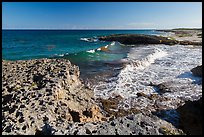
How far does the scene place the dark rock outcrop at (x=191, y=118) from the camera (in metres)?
8.40

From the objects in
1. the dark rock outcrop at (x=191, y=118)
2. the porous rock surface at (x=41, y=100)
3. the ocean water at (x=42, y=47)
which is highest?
the porous rock surface at (x=41, y=100)

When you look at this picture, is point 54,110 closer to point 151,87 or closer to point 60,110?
point 60,110

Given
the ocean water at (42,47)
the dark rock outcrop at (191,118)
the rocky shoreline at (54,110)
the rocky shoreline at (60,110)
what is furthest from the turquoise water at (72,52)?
the dark rock outcrop at (191,118)

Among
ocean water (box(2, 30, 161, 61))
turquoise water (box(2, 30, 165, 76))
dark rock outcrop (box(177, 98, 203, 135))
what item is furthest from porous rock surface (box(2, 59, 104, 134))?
ocean water (box(2, 30, 161, 61))

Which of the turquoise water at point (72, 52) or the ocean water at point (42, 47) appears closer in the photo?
the turquoise water at point (72, 52)

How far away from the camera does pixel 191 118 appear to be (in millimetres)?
9242

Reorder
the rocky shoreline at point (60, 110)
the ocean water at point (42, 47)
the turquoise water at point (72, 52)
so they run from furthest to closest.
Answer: the ocean water at point (42, 47), the turquoise water at point (72, 52), the rocky shoreline at point (60, 110)

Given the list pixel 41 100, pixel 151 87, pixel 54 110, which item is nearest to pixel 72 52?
pixel 151 87

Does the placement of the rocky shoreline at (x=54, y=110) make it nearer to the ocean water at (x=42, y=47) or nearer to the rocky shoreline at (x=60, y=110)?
the rocky shoreline at (x=60, y=110)

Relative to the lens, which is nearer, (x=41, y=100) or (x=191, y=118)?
(x=41, y=100)

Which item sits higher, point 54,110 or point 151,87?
point 54,110

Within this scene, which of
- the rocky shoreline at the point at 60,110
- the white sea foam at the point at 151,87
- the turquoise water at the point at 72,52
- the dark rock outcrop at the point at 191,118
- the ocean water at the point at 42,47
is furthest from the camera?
the ocean water at the point at 42,47

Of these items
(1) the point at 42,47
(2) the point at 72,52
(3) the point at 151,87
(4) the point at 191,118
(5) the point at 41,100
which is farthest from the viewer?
(1) the point at 42,47

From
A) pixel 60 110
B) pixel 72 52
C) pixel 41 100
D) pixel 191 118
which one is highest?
pixel 41 100
